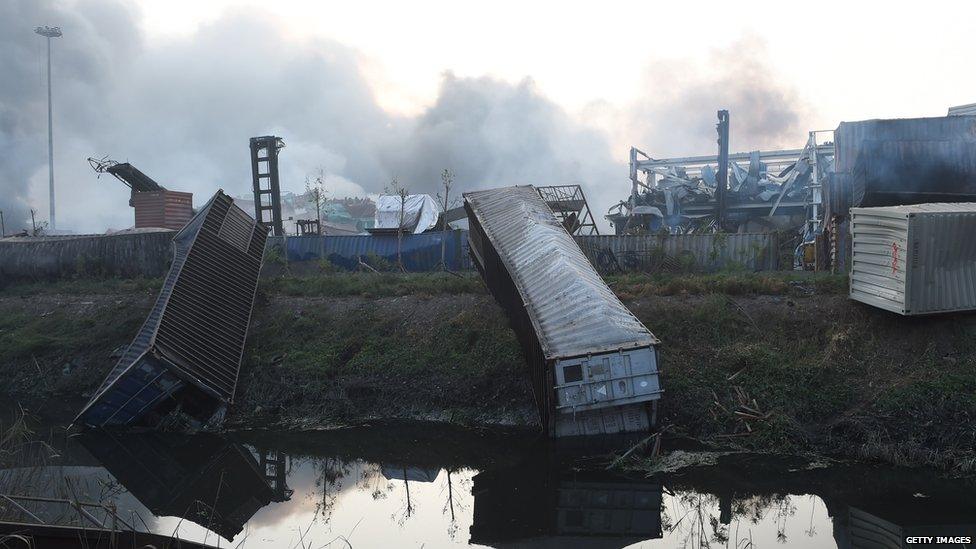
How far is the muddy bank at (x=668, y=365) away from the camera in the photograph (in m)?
13.1

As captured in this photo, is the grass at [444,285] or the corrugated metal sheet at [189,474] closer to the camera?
the corrugated metal sheet at [189,474]

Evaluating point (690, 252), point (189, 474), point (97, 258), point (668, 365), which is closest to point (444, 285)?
point (668, 365)

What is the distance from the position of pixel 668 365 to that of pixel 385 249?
16.1m

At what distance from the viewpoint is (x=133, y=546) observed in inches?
280

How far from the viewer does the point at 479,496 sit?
11.5m

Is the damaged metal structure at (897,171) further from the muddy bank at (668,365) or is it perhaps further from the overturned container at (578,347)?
the overturned container at (578,347)

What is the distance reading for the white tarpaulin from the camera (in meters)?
32.1

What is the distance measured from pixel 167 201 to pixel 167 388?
22.7m

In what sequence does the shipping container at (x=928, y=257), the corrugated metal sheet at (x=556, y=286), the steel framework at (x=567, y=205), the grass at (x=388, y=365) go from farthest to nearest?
1. the steel framework at (x=567, y=205)
2. the grass at (x=388, y=365)
3. the shipping container at (x=928, y=257)
4. the corrugated metal sheet at (x=556, y=286)

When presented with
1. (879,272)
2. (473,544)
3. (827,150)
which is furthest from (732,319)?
(827,150)

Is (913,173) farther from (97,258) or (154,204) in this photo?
(154,204)

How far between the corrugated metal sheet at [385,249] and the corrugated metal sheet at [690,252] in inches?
218

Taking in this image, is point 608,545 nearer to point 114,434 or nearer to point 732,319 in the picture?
point 732,319

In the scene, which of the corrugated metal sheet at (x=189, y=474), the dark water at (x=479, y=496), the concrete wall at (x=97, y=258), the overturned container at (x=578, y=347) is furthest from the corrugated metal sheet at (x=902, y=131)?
the concrete wall at (x=97, y=258)
